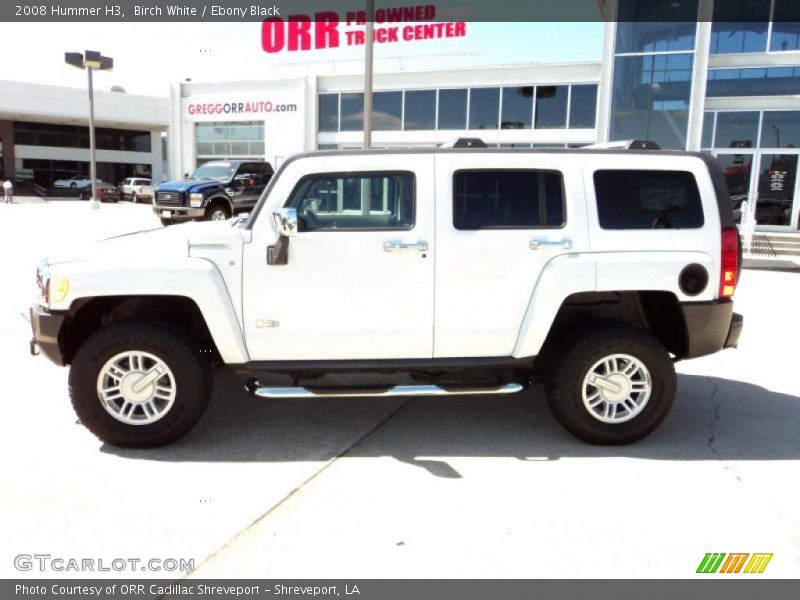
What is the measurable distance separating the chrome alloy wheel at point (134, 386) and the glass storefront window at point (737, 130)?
18.9m

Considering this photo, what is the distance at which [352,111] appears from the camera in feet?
97.8

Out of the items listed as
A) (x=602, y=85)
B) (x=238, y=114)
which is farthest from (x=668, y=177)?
(x=238, y=114)

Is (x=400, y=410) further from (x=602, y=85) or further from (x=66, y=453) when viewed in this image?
(x=602, y=85)

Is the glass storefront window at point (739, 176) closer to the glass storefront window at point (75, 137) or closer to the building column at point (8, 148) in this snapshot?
the glass storefront window at point (75, 137)

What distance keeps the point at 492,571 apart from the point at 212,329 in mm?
2194

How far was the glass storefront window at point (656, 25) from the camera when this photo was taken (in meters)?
18.7

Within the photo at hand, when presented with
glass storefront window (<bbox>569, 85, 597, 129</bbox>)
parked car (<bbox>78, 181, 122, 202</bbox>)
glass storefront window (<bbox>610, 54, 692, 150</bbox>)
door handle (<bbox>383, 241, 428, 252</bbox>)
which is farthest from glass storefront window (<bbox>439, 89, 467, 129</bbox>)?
parked car (<bbox>78, 181, 122, 202</bbox>)

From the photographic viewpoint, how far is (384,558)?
298 cm

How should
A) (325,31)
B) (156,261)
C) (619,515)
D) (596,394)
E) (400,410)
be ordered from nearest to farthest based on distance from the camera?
(619,515), (156,261), (596,394), (400,410), (325,31)

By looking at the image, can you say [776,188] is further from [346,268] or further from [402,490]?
[402,490]

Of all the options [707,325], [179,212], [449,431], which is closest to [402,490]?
[449,431]

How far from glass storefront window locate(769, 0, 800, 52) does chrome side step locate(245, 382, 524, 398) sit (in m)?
18.9

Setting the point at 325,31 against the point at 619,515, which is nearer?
the point at 619,515

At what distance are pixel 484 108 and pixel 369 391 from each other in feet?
79.7
